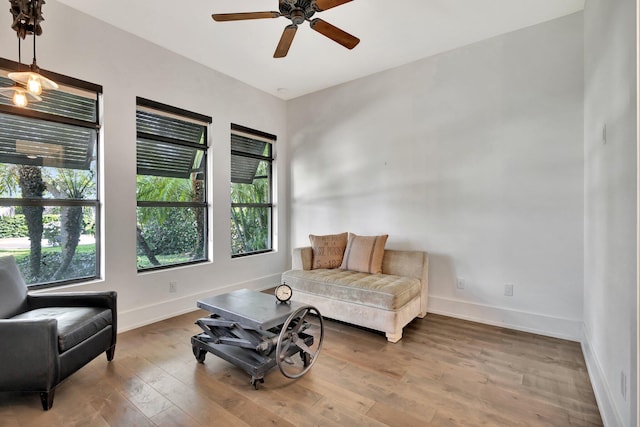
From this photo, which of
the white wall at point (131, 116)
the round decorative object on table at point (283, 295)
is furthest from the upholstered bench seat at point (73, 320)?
the round decorative object on table at point (283, 295)

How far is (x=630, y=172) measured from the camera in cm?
146

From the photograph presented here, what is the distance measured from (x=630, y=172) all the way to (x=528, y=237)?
183 cm

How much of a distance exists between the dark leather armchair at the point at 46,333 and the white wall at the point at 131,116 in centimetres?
59

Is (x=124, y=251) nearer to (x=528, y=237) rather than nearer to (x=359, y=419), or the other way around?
(x=359, y=419)

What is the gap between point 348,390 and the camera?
2104mm

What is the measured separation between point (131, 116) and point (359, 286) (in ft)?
10.0

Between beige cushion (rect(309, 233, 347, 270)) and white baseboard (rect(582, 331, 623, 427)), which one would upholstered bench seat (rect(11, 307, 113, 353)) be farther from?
white baseboard (rect(582, 331, 623, 427))

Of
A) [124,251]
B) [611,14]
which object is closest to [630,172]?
[611,14]

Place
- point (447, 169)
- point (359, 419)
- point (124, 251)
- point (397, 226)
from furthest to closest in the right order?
point (397, 226), point (447, 169), point (124, 251), point (359, 419)

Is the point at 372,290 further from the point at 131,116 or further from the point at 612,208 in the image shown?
the point at 131,116

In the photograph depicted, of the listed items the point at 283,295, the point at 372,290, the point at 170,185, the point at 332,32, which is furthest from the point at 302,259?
the point at 332,32

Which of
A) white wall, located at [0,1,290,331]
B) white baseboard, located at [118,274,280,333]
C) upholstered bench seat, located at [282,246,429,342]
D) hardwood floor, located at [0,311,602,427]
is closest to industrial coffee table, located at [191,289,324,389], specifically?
hardwood floor, located at [0,311,602,427]

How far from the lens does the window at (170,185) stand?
3.47 metres

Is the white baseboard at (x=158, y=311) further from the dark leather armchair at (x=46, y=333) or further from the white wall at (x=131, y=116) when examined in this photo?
the dark leather armchair at (x=46, y=333)
